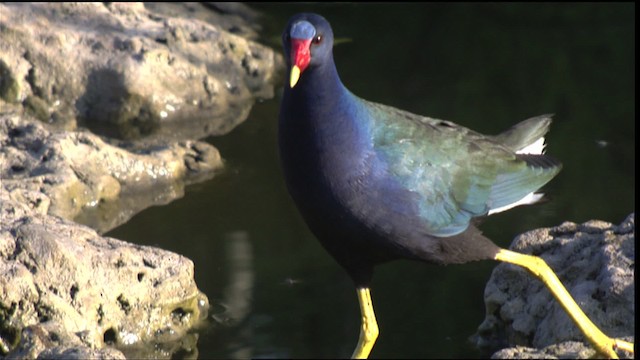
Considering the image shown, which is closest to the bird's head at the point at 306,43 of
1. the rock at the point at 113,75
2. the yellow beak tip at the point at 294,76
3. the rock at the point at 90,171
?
the yellow beak tip at the point at 294,76

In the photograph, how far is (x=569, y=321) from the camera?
413 centimetres

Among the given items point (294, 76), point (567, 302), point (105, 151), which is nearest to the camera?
point (294, 76)

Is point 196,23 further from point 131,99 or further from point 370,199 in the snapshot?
point 370,199

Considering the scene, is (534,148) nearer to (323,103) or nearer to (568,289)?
(568,289)

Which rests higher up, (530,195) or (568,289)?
(530,195)

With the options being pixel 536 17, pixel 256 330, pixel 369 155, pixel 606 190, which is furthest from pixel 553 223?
pixel 536 17

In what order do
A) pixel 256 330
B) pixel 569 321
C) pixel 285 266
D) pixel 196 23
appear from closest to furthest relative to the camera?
pixel 569 321
pixel 256 330
pixel 285 266
pixel 196 23

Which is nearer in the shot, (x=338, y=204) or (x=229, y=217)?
(x=338, y=204)

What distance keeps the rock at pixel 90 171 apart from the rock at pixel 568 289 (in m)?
1.92

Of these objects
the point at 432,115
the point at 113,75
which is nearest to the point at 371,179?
the point at 432,115

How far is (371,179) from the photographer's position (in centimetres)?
375

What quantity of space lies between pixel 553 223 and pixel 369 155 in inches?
81.6

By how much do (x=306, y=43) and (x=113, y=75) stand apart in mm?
3315

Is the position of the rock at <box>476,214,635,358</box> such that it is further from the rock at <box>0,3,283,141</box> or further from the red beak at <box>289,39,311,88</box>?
the rock at <box>0,3,283,141</box>
